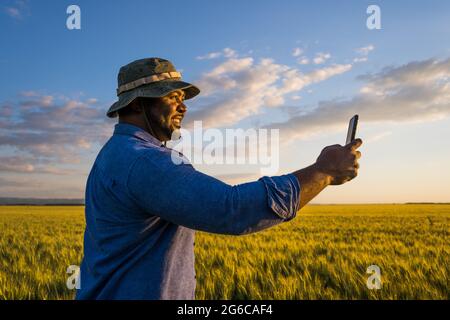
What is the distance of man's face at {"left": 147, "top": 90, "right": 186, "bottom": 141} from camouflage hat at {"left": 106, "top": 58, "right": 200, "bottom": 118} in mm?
59

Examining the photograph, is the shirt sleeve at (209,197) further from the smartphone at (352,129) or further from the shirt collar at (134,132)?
the smartphone at (352,129)

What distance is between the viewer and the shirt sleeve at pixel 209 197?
5.35 ft

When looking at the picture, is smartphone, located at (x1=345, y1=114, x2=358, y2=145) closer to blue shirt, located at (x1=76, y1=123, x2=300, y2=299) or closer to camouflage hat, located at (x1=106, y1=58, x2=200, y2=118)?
blue shirt, located at (x1=76, y1=123, x2=300, y2=299)

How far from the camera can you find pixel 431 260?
7539 millimetres

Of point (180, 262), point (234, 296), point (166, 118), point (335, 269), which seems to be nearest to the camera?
point (180, 262)

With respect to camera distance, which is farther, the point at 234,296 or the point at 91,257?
the point at 234,296

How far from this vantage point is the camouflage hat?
2152 millimetres

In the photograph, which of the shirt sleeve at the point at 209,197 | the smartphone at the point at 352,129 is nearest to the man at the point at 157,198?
the shirt sleeve at the point at 209,197

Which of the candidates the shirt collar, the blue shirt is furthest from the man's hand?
the shirt collar

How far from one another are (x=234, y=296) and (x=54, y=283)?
2.42 m

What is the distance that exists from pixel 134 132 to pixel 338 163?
89 cm

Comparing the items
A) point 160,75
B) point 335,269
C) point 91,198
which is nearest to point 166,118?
point 160,75

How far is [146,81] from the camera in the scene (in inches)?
86.7

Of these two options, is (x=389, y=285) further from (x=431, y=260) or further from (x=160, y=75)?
(x=160, y=75)
